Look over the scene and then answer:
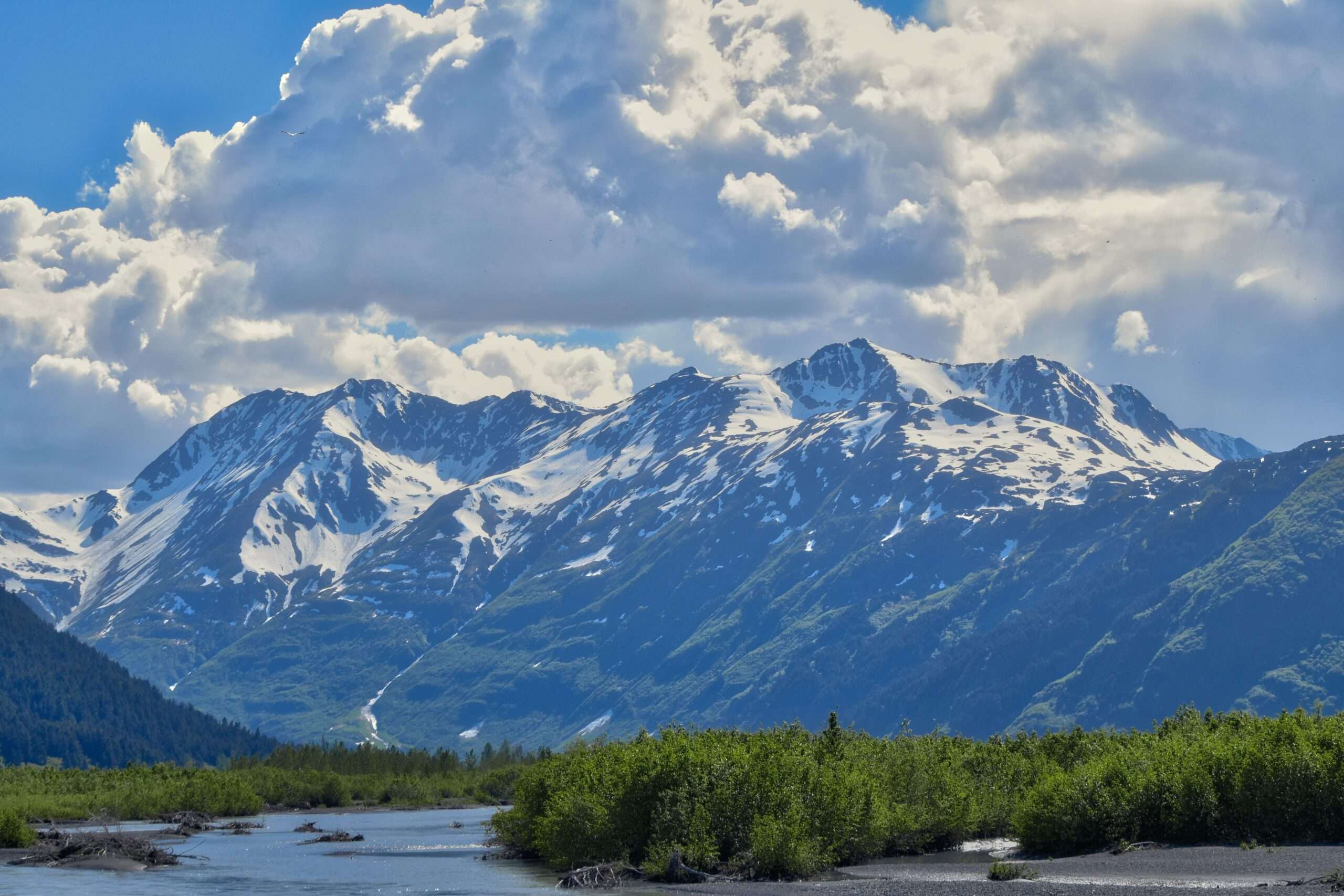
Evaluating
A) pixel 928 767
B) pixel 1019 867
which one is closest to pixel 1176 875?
pixel 1019 867

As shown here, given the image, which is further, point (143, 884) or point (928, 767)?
point (928, 767)

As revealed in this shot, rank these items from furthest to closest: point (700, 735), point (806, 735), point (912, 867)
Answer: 1. point (806, 735)
2. point (700, 735)
3. point (912, 867)

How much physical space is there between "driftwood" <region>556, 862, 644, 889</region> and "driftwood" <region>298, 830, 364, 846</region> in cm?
6280

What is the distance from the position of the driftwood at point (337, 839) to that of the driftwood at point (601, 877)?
62803mm

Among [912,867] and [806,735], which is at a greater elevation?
[806,735]

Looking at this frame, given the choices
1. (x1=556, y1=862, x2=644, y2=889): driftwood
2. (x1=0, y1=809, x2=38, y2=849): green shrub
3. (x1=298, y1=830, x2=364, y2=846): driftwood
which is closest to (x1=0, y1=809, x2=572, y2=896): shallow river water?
(x1=298, y1=830, x2=364, y2=846): driftwood

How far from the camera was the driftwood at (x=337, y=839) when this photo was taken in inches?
6383

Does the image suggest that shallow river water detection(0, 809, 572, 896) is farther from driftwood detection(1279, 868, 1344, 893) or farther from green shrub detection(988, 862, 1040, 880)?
driftwood detection(1279, 868, 1344, 893)

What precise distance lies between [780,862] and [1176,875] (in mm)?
24690

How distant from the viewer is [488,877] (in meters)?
116

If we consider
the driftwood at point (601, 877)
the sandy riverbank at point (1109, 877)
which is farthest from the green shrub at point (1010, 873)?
the driftwood at point (601, 877)

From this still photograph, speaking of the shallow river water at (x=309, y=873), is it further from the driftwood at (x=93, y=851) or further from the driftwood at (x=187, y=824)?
the driftwood at (x=187, y=824)

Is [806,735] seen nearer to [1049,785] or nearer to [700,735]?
[700,735]

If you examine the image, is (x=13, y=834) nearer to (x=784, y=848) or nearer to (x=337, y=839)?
(x=337, y=839)
